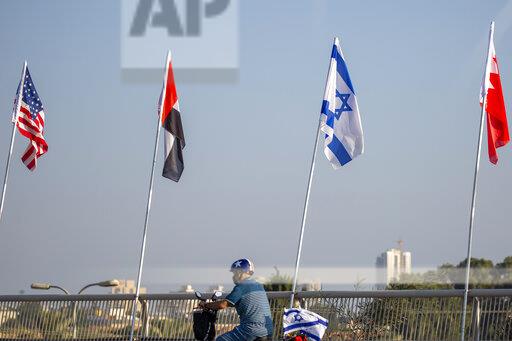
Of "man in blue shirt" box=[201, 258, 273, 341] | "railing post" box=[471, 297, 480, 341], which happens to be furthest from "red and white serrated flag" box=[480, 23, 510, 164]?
"man in blue shirt" box=[201, 258, 273, 341]

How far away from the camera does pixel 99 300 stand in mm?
20016

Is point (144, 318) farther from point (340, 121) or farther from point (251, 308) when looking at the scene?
point (251, 308)

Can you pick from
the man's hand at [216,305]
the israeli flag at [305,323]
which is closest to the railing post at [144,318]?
the man's hand at [216,305]

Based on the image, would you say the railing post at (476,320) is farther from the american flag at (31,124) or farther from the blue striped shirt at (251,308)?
the american flag at (31,124)

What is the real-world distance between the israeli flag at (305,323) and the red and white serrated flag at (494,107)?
5062mm

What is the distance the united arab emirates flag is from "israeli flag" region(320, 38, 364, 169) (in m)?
3.54

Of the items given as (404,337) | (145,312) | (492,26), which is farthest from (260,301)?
(492,26)

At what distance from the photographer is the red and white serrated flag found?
1841cm

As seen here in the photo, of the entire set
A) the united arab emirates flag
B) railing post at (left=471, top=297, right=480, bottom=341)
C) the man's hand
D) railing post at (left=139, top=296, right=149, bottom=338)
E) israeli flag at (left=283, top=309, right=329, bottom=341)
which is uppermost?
the united arab emirates flag

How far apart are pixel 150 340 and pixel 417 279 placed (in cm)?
9553

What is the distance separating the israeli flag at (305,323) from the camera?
582 inches

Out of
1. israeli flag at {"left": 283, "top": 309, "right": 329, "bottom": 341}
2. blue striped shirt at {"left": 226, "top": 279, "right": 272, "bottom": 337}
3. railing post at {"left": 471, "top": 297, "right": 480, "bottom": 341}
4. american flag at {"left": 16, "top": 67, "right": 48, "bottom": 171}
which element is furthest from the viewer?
american flag at {"left": 16, "top": 67, "right": 48, "bottom": 171}

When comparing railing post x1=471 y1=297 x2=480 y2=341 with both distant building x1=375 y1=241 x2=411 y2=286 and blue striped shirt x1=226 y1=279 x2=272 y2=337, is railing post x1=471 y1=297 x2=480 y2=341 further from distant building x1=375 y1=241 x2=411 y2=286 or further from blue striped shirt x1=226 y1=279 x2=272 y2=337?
distant building x1=375 y1=241 x2=411 y2=286

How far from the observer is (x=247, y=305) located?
14570 mm
